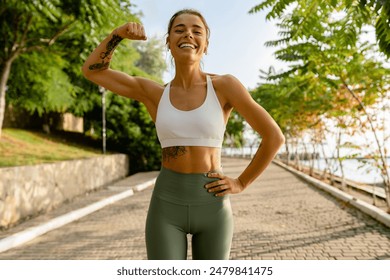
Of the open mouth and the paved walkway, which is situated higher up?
the open mouth

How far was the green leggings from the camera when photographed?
2084 mm

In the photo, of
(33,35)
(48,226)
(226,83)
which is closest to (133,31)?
(226,83)

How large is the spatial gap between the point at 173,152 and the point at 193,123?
8.2 inches

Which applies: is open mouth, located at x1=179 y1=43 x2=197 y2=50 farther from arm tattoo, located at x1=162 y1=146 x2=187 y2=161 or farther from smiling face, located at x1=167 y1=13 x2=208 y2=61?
arm tattoo, located at x1=162 y1=146 x2=187 y2=161

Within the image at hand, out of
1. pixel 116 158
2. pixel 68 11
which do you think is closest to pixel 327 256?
pixel 68 11

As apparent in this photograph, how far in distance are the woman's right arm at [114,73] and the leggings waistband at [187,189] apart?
54 cm

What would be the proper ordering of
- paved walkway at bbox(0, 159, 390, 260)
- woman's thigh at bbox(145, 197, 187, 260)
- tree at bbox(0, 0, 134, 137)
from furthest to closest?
tree at bbox(0, 0, 134, 137), paved walkway at bbox(0, 159, 390, 260), woman's thigh at bbox(145, 197, 187, 260)

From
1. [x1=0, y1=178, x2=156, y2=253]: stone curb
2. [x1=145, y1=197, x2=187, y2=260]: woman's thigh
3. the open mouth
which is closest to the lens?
[x1=145, y1=197, x2=187, y2=260]: woman's thigh

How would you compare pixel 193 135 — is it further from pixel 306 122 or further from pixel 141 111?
pixel 141 111

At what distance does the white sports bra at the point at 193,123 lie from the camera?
81.9 inches

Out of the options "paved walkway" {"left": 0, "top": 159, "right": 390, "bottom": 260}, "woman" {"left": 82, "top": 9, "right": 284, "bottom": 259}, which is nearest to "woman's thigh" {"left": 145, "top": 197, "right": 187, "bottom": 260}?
"woman" {"left": 82, "top": 9, "right": 284, "bottom": 259}

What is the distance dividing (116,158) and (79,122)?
12144 millimetres

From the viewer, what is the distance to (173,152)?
2150mm

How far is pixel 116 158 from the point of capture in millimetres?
19828
